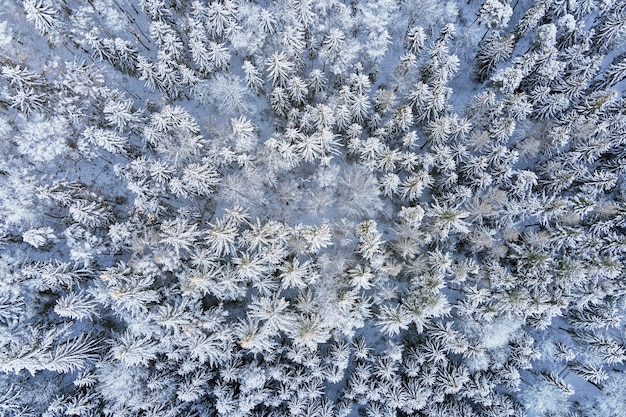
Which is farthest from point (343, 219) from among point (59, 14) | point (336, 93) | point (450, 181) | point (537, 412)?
point (59, 14)

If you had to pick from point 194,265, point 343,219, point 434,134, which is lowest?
point 194,265

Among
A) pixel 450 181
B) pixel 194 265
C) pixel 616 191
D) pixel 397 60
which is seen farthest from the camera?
pixel 397 60

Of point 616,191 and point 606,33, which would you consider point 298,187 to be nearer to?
point 616,191

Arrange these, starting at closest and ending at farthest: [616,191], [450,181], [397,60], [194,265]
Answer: [194,265], [450,181], [616,191], [397,60]

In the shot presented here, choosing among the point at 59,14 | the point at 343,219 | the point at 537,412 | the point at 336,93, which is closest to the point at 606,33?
the point at 336,93

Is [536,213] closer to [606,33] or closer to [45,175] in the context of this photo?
[606,33]

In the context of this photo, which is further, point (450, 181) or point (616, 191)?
point (616, 191)

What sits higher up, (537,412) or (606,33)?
(606,33)
